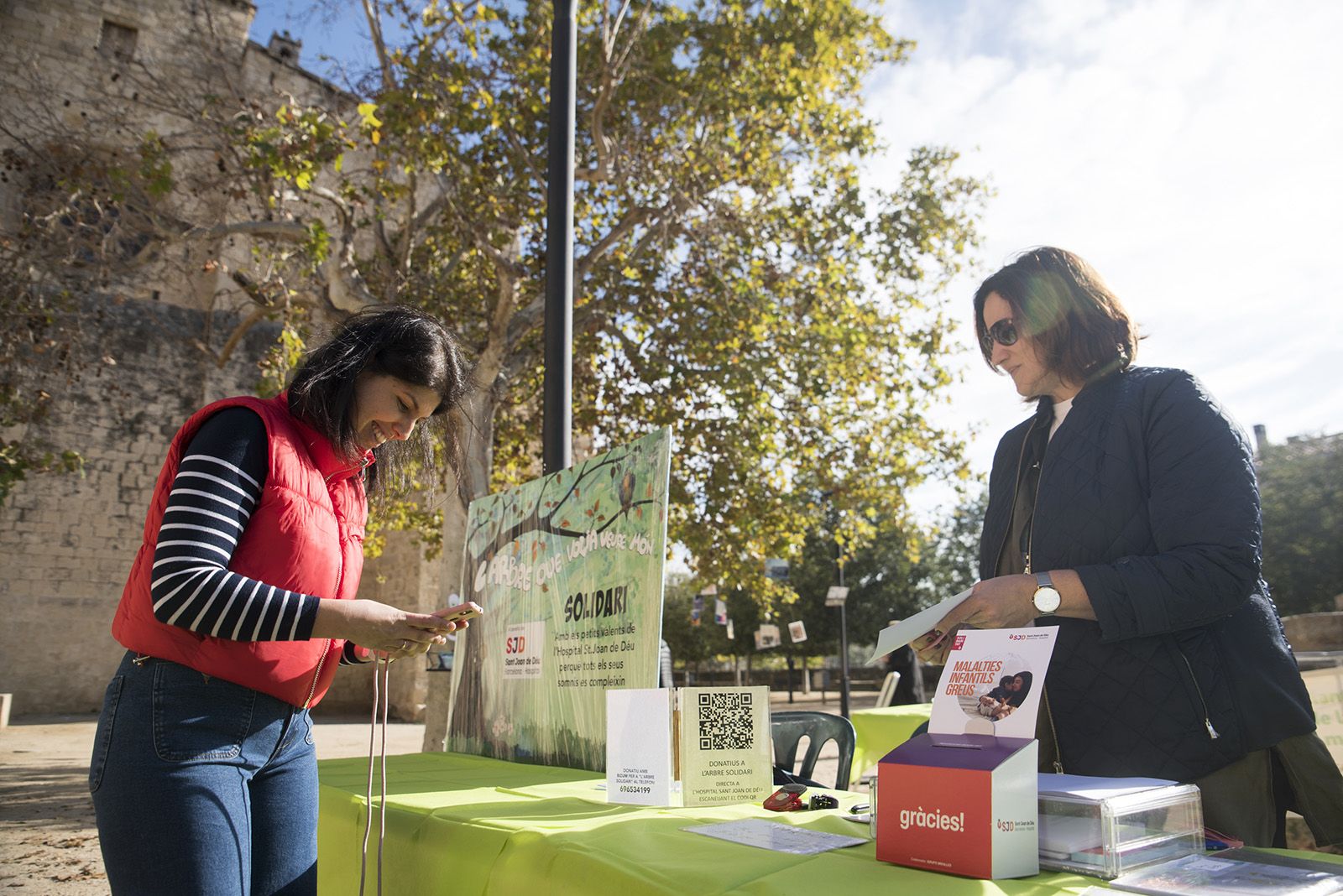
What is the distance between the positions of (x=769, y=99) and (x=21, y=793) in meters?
9.03

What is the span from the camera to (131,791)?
59.0 inches

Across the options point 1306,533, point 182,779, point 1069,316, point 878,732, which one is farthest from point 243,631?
point 1306,533

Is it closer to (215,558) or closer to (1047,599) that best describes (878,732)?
(1047,599)

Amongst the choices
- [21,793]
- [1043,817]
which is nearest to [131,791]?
[1043,817]

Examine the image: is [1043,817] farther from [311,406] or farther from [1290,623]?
[1290,623]

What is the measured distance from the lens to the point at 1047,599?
158 centimetres

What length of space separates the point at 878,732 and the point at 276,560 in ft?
16.9

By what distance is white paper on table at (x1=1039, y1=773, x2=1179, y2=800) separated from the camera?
50.5 inches

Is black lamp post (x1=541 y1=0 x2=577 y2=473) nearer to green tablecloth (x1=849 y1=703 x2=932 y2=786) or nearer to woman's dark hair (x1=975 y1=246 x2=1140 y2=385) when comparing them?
woman's dark hair (x1=975 y1=246 x2=1140 y2=385)

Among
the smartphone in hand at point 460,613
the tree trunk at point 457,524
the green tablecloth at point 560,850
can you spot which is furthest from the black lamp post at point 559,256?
the tree trunk at point 457,524

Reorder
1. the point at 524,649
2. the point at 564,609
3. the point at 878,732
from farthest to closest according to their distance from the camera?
1. the point at 878,732
2. the point at 524,649
3. the point at 564,609

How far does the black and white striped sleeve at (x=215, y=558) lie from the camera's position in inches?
59.5

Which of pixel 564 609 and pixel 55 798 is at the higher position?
pixel 564 609

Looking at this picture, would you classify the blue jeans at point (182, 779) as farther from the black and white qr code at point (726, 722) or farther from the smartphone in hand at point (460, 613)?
the black and white qr code at point (726, 722)
